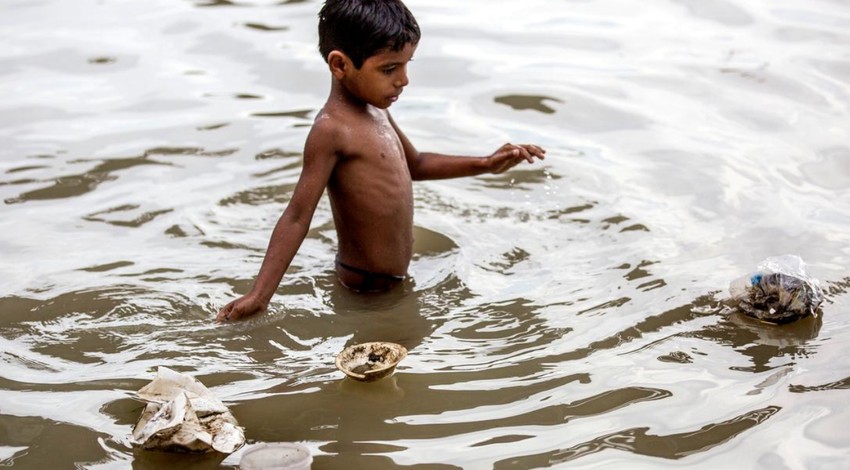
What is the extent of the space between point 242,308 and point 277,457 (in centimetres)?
102

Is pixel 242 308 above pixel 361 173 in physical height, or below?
below

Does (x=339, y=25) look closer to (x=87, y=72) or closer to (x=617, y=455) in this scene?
(x=617, y=455)

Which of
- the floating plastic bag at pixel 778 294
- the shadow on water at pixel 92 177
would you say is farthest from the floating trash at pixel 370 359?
the shadow on water at pixel 92 177

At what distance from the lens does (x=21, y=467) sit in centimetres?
312

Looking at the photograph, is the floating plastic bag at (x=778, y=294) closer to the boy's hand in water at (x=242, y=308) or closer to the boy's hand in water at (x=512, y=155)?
the boy's hand in water at (x=512, y=155)

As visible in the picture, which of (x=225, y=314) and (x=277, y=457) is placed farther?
(x=225, y=314)

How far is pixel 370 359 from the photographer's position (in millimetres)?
3604

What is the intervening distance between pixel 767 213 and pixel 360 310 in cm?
192

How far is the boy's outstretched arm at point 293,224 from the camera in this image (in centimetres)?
396

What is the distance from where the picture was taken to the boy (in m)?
3.97

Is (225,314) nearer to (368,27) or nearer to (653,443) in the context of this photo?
(368,27)

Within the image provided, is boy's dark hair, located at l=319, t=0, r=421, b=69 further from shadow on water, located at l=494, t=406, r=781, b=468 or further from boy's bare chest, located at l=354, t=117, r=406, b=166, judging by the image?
shadow on water, located at l=494, t=406, r=781, b=468

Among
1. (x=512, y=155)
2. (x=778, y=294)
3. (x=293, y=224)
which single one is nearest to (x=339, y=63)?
(x=293, y=224)

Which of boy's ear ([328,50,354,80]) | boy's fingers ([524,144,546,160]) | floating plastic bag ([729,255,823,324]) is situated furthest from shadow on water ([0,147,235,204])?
floating plastic bag ([729,255,823,324])
